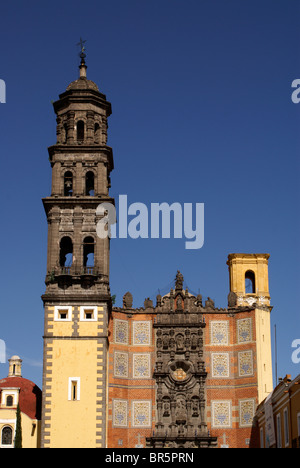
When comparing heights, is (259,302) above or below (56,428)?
above

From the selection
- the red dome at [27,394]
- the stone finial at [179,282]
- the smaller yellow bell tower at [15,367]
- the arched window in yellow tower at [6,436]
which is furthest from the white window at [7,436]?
the stone finial at [179,282]

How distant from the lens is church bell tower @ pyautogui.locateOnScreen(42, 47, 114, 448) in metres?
61.8

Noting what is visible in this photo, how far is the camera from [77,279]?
65.2m

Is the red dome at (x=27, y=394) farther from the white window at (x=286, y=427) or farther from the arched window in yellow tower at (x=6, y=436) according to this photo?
the white window at (x=286, y=427)

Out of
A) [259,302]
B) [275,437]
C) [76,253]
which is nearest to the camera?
A: [275,437]

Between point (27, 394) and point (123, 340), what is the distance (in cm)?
823

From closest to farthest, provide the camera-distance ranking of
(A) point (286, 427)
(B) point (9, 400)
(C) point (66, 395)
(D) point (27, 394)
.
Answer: (A) point (286, 427) → (C) point (66, 395) → (B) point (9, 400) → (D) point (27, 394)

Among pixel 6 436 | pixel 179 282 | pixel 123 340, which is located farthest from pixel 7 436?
pixel 179 282

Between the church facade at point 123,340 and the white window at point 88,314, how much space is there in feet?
0.23

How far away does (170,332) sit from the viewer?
Answer: 69812 millimetres

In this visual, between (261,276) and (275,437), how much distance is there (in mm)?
20724

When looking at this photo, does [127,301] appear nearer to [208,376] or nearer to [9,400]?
[208,376]
